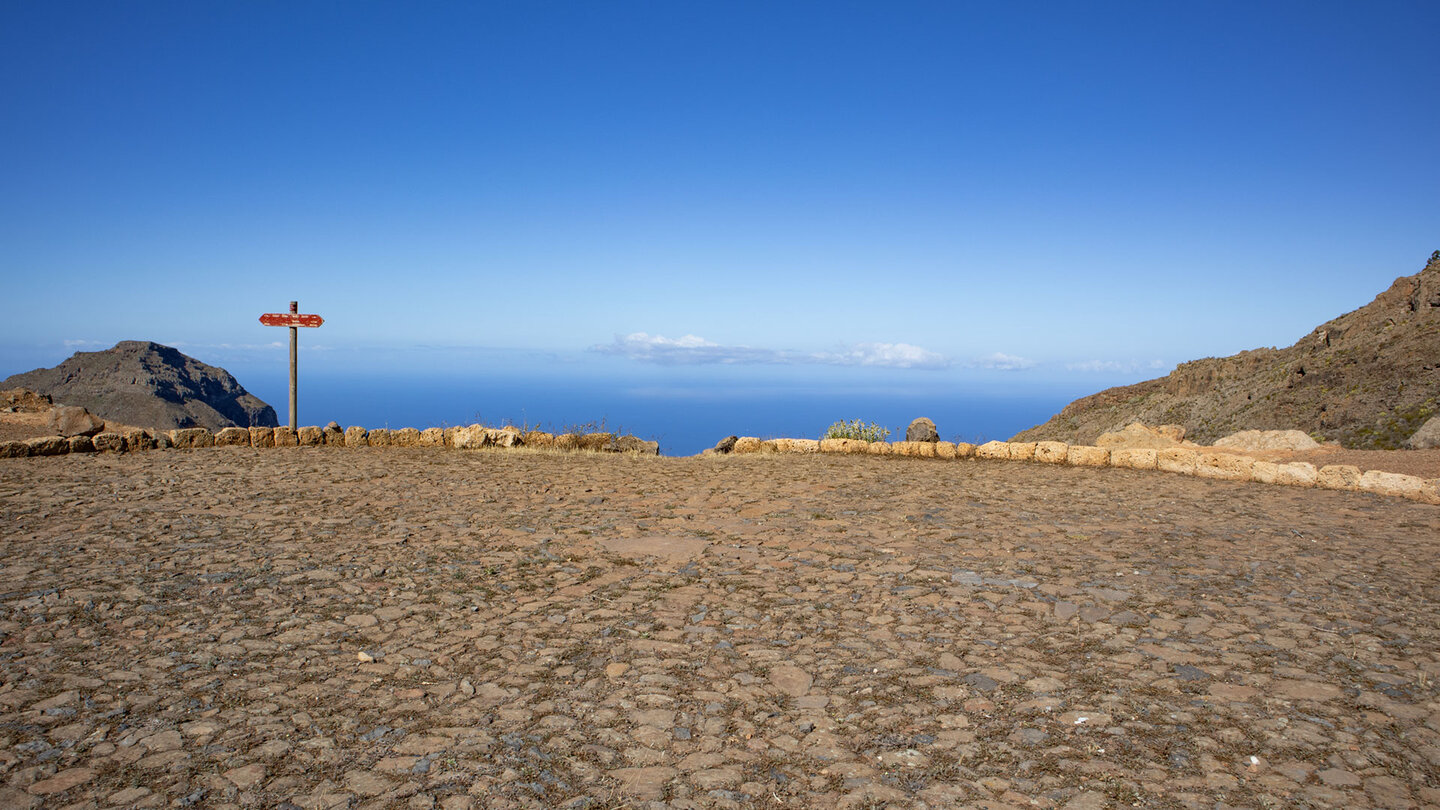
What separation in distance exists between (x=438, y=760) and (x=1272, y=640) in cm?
528

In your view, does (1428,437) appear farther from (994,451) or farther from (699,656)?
(699,656)

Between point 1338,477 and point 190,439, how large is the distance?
1786 centimetres

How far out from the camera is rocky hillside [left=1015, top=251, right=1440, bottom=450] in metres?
22.1

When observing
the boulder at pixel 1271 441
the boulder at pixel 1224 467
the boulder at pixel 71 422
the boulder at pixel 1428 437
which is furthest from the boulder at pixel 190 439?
the boulder at pixel 1428 437

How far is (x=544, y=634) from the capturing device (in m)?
5.15

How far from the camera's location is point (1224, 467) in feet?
40.4

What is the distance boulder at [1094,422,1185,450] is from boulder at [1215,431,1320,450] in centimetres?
100

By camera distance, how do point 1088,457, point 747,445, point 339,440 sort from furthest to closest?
point 747,445, point 339,440, point 1088,457

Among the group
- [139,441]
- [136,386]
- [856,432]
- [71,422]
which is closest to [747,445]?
[856,432]

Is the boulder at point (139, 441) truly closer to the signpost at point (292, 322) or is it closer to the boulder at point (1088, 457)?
the signpost at point (292, 322)

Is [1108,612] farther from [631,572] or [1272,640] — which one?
[631,572]

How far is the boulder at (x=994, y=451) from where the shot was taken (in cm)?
1411

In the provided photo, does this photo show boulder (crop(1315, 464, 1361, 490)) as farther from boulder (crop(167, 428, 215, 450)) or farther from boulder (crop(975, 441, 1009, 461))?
boulder (crop(167, 428, 215, 450))

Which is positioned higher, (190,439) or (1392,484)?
(190,439)
